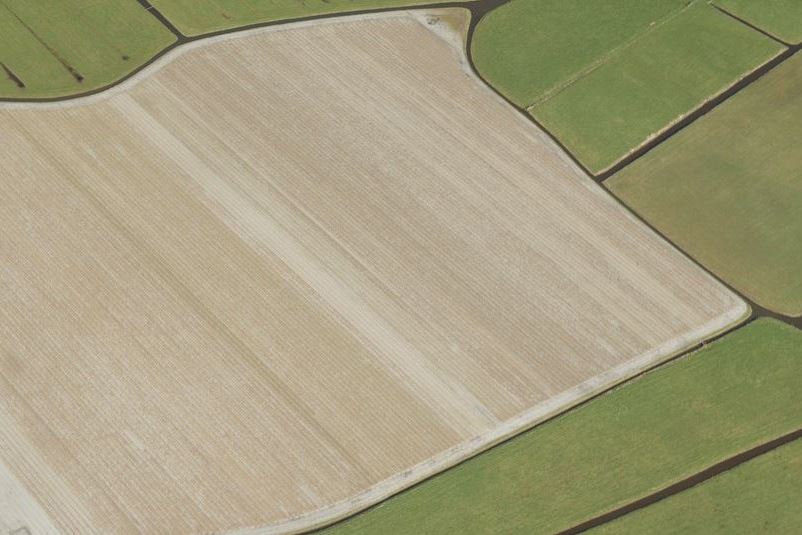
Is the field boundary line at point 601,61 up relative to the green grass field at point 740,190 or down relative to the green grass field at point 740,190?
up

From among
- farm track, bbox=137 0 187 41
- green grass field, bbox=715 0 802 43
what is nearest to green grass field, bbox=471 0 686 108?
green grass field, bbox=715 0 802 43

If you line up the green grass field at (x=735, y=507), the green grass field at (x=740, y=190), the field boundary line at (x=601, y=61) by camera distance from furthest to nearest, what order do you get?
the field boundary line at (x=601, y=61) → the green grass field at (x=740, y=190) → the green grass field at (x=735, y=507)

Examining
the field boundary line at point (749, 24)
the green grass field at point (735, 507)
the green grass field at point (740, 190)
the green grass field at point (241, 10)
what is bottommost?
the green grass field at point (735, 507)

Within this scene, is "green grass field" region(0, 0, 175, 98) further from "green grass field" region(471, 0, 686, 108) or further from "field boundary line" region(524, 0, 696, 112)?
"field boundary line" region(524, 0, 696, 112)

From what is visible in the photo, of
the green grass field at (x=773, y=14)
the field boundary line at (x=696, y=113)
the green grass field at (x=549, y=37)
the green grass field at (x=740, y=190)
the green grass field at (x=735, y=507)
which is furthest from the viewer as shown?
the green grass field at (x=773, y=14)

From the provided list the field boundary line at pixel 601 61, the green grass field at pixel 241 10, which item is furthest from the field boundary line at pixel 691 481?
the green grass field at pixel 241 10

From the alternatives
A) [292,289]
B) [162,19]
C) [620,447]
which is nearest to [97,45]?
[162,19]

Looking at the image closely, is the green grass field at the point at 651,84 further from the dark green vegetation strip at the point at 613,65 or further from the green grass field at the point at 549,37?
the green grass field at the point at 549,37
